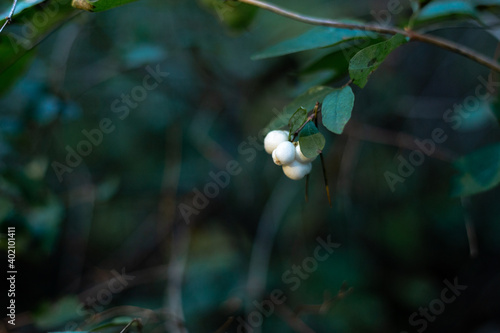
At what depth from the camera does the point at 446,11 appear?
98 centimetres

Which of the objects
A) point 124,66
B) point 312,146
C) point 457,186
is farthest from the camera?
point 124,66

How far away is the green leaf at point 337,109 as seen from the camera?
0.66 m

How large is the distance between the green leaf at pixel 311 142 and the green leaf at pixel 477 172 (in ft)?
1.55

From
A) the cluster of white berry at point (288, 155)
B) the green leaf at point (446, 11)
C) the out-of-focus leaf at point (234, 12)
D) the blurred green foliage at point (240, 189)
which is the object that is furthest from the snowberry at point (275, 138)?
the blurred green foliage at point (240, 189)

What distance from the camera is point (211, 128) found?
201cm

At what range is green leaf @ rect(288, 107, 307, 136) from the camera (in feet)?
2.24

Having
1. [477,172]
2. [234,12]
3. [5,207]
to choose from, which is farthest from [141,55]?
[477,172]

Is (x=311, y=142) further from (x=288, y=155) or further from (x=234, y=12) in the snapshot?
(x=234, y=12)

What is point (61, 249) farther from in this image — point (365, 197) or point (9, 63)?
point (365, 197)

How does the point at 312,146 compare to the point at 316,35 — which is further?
the point at 316,35

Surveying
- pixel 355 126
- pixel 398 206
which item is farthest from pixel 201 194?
pixel 398 206

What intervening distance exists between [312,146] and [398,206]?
152cm

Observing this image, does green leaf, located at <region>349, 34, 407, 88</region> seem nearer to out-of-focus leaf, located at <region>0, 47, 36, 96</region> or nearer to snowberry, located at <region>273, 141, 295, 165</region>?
snowberry, located at <region>273, 141, 295, 165</region>

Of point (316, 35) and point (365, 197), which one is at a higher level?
point (316, 35)
